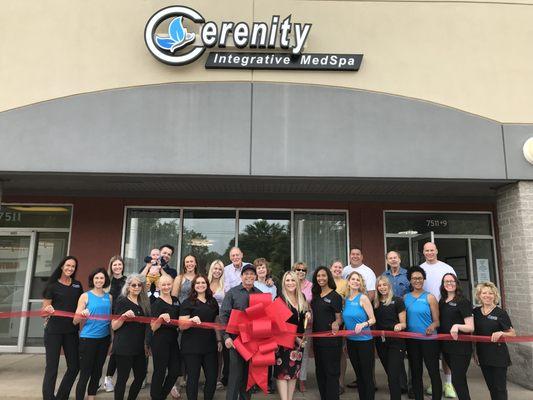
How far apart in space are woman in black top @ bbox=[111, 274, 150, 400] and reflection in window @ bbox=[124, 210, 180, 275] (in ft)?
A: 12.3

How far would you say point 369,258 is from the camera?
353 inches

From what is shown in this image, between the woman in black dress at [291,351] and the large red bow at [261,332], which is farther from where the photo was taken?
the woman in black dress at [291,351]

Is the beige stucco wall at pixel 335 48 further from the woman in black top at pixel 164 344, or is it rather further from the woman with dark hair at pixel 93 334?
the woman in black top at pixel 164 344

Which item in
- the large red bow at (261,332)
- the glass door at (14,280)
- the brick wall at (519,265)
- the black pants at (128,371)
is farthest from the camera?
the glass door at (14,280)

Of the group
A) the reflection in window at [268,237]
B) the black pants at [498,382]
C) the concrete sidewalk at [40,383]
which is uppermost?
the reflection in window at [268,237]

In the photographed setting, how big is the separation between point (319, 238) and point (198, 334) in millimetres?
4582

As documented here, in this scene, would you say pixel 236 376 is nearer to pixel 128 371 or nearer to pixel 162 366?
pixel 162 366

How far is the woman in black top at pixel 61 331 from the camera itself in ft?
16.8

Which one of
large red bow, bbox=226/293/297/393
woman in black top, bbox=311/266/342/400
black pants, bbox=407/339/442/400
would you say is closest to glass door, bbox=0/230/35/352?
large red bow, bbox=226/293/297/393

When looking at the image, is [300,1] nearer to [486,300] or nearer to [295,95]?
[295,95]

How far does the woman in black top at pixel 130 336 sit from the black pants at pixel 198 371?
0.59 m

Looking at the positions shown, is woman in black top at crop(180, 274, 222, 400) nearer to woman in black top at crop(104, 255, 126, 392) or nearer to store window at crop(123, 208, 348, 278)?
woman in black top at crop(104, 255, 126, 392)

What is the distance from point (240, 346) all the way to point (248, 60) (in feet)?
15.9

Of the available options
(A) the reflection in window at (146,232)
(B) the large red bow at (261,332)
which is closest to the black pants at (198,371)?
(B) the large red bow at (261,332)
